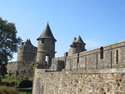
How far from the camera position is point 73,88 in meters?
8.95

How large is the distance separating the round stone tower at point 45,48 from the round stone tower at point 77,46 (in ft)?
13.1

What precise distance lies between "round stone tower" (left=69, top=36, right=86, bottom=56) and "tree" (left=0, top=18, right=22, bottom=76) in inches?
478

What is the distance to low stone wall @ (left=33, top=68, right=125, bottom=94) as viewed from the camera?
5914 millimetres

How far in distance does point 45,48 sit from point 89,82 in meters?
22.1

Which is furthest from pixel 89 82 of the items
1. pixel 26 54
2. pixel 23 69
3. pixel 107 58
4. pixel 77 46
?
pixel 26 54

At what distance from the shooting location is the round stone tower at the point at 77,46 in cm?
3262

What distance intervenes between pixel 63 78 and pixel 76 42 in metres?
24.9

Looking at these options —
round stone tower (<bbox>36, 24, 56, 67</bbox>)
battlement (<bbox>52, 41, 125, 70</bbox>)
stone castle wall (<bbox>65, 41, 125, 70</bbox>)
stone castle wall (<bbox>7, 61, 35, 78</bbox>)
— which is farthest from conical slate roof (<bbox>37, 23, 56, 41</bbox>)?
stone castle wall (<bbox>65, 41, 125, 70</bbox>)

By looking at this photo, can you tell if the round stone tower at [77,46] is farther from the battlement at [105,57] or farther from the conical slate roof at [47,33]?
the battlement at [105,57]

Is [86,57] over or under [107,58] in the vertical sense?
over

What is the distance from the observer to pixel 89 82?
24.5 feet

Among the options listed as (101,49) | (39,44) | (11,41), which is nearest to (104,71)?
(101,49)

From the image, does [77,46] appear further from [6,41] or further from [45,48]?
[6,41]

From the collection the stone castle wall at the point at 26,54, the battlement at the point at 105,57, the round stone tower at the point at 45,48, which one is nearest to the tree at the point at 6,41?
the round stone tower at the point at 45,48
